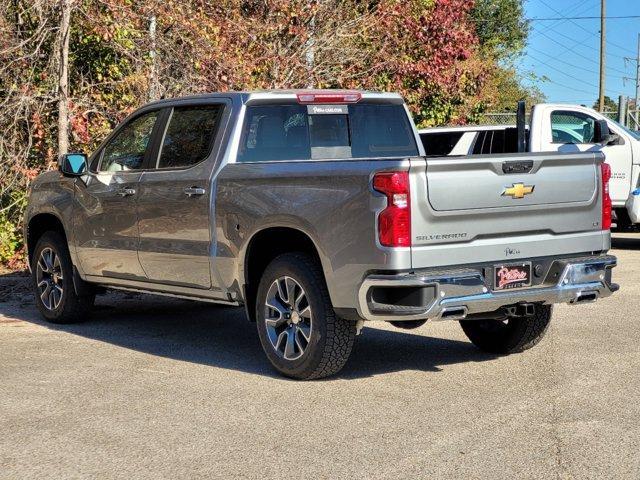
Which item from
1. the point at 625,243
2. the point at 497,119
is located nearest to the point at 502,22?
the point at 497,119

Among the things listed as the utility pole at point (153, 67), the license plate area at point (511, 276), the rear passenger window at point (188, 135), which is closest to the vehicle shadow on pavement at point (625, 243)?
the utility pole at point (153, 67)

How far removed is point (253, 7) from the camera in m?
16.5

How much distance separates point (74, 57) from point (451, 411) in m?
9.44

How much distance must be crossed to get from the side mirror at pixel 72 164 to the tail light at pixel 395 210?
12.0ft

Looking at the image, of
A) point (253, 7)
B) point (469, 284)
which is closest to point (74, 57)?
point (253, 7)

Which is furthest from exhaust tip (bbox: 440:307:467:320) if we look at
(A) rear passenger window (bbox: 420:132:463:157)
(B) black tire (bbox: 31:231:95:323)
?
(A) rear passenger window (bbox: 420:132:463:157)

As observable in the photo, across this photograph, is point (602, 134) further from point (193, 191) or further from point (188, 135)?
point (193, 191)

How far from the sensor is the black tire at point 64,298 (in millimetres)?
10070

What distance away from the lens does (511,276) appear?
7.17 metres

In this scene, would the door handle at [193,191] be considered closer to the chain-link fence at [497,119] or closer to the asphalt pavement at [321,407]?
the asphalt pavement at [321,407]

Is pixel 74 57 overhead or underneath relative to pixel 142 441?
overhead

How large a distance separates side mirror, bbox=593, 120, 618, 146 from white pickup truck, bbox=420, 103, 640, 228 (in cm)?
2

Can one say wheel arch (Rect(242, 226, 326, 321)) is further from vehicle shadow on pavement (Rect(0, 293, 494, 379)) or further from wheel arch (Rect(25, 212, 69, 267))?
wheel arch (Rect(25, 212, 69, 267))

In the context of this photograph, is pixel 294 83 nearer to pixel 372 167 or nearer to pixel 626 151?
pixel 626 151
